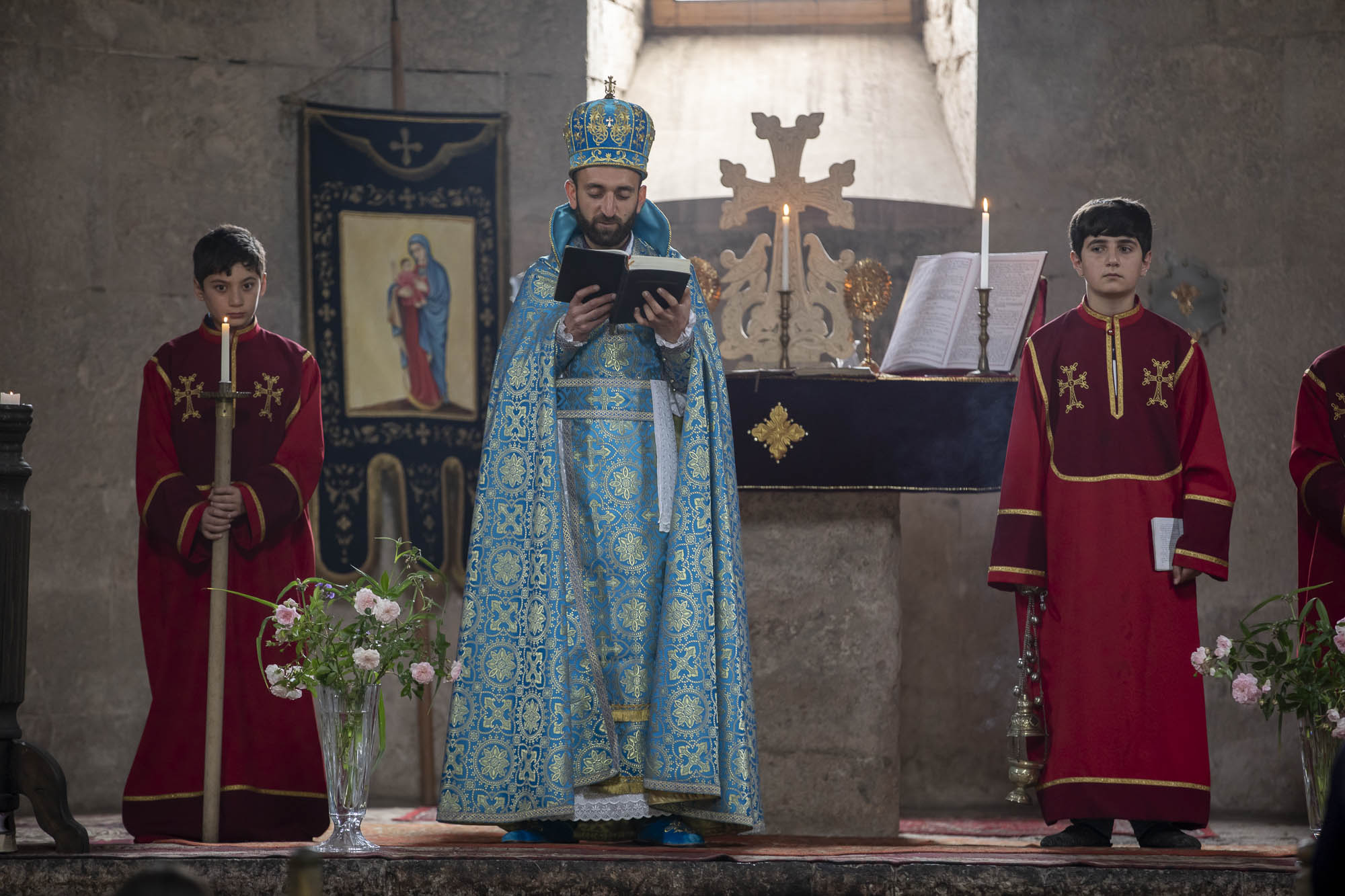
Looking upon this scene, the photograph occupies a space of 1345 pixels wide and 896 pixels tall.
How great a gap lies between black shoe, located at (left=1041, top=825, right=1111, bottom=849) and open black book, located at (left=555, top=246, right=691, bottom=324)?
6.35 ft

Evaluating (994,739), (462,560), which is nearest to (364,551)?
(462,560)

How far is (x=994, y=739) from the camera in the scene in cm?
730

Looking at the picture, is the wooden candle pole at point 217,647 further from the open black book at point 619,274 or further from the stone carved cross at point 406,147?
the stone carved cross at point 406,147

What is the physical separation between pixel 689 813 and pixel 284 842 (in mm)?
1236

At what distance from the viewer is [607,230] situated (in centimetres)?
481

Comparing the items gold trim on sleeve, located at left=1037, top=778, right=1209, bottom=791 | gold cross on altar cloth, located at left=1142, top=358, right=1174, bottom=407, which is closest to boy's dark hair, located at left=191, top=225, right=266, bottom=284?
gold cross on altar cloth, located at left=1142, top=358, right=1174, bottom=407

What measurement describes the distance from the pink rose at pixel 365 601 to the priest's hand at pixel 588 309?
913 mm

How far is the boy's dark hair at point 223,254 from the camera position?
5.23 metres

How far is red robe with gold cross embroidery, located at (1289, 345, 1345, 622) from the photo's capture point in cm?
524

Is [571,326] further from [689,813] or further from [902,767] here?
[902,767]

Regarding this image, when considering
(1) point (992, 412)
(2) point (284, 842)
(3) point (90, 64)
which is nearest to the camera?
(2) point (284, 842)

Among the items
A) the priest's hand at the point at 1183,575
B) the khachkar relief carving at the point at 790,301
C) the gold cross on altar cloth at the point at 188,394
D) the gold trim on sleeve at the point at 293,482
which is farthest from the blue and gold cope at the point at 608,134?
the priest's hand at the point at 1183,575

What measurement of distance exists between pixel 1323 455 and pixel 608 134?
8.02 feet

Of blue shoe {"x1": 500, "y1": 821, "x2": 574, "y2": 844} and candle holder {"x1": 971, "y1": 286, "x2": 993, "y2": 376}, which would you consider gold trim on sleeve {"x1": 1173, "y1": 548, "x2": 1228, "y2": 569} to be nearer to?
candle holder {"x1": 971, "y1": 286, "x2": 993, "y2": 376}
